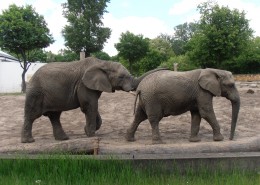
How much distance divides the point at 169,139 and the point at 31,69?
68.3 ft

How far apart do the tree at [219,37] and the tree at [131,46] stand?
A: 4443 millimetres

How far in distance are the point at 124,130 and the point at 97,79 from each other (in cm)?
221

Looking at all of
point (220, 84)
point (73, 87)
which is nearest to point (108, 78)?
point (73, 87)

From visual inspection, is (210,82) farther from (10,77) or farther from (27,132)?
(10,77)

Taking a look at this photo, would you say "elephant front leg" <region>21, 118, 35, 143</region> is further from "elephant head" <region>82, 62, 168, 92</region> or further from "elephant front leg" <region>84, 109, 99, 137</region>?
"elephant head" <region>82, 62, 168, 92</region>

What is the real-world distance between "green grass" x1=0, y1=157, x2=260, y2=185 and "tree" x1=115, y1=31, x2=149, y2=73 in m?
24.3

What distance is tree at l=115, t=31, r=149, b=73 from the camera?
28.7m

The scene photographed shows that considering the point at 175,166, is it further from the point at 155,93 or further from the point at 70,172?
the point at 155,93

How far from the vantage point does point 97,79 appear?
6641 millimetres

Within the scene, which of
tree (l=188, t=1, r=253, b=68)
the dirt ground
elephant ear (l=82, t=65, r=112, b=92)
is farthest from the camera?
tree (l=188, t=1, r=253, b=68)

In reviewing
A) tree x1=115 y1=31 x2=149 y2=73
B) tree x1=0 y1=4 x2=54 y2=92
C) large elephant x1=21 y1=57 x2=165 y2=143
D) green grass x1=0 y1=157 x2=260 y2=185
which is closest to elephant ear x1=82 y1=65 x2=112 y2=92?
large elephant x1=21 y1=57 x2=165 y2=143

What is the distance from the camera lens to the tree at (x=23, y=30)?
19.9 metres

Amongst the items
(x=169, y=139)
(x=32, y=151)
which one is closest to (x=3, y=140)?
(x=32, y=151)

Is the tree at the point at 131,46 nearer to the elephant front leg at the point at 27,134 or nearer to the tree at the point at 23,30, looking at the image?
the tree at the point at 23,30
